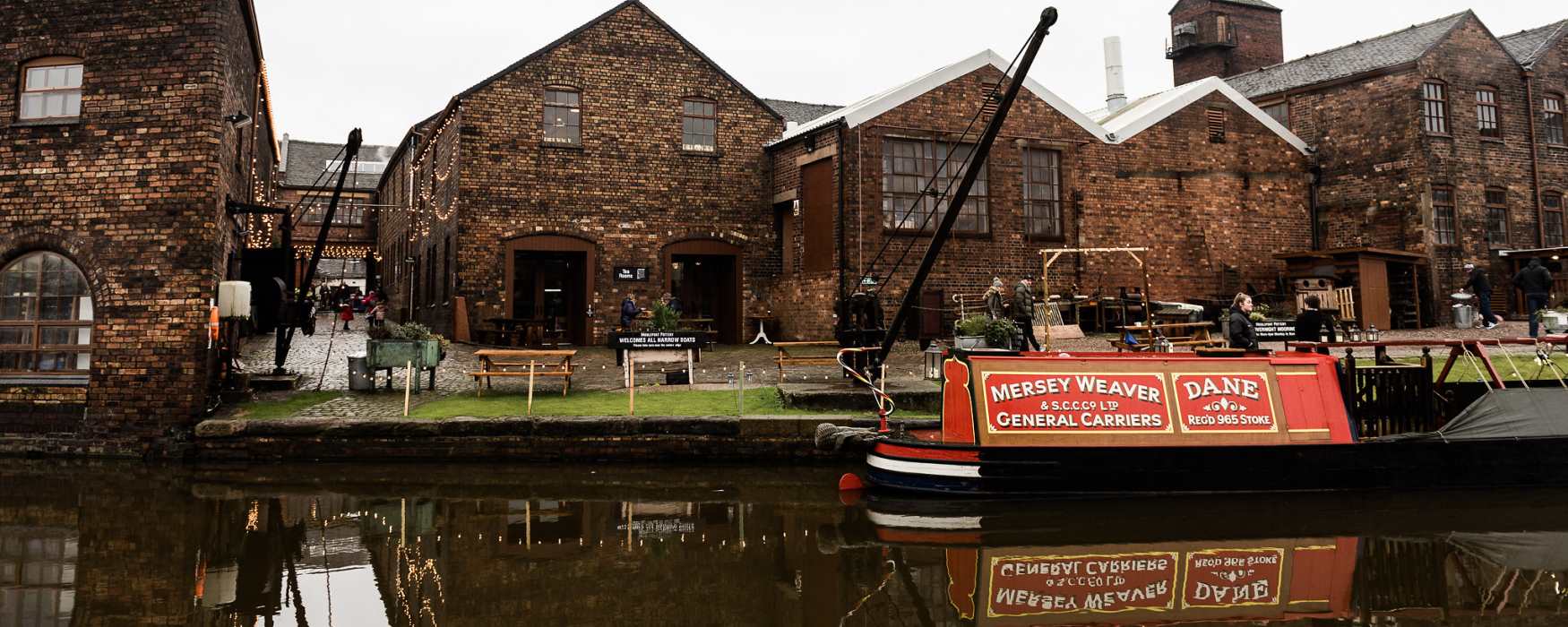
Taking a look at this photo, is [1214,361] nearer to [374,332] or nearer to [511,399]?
[511,399]

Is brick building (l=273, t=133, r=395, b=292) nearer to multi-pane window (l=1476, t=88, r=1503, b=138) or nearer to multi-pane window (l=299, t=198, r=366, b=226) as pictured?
multi-pane window (l=299, t=198, r=366, b=226)

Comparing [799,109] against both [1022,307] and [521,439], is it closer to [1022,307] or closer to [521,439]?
[1022,307]

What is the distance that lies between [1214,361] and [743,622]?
549 centimetres

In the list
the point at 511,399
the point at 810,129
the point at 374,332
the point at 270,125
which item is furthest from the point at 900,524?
the point at 270,125

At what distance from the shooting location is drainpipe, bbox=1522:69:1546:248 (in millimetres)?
21188

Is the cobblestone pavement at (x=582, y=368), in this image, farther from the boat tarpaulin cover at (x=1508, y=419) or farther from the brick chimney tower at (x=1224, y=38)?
the brick chimney tower at (x=1224, y=38)

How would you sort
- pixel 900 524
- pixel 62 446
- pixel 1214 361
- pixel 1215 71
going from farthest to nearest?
pixel 1215 71 < pixel 62 446 < pixel 1214 361 < pixel 900 524

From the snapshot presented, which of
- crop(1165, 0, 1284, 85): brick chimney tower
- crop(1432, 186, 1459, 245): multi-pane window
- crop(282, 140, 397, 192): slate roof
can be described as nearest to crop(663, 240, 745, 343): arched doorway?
crop(1432, 186, 1459, 245): multi-pane window

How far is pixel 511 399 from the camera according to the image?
1022cm

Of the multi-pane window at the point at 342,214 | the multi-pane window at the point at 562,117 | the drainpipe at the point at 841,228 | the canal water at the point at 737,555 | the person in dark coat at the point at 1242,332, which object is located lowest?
the canal water at the point at 737,555

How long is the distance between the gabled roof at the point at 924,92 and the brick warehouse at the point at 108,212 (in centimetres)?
1061

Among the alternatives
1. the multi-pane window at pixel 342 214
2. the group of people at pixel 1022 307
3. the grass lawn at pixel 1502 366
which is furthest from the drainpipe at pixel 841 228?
the multi-pane window at pixel 342 214

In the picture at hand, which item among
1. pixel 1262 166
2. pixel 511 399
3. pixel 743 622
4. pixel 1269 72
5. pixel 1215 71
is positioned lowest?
pixel 743 622

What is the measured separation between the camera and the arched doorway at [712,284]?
18578 mm
